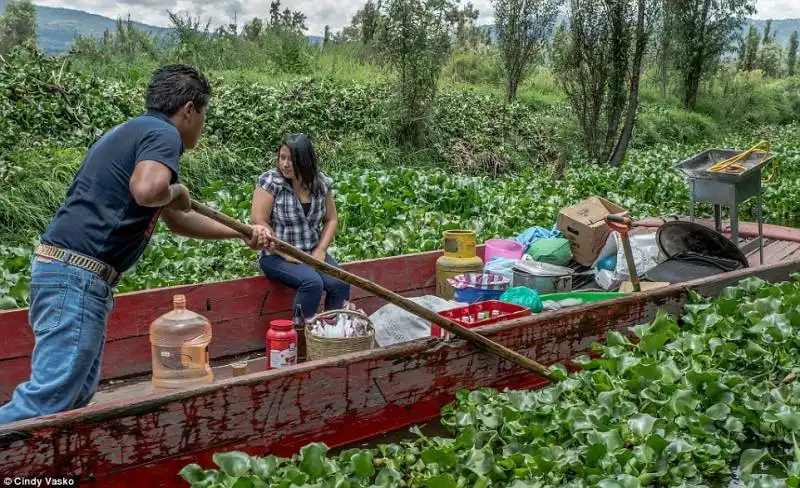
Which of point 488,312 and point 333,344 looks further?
point 488,312

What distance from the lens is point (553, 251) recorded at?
4.98 metres

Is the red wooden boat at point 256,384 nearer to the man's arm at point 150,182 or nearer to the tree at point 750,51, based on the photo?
the man's arm at point 150,182

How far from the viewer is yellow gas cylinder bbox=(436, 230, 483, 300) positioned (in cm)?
476

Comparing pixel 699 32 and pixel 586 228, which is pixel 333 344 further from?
pixel 699 32

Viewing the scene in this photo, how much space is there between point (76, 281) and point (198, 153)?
6414mm

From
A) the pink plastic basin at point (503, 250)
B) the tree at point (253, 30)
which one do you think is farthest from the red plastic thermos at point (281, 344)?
the tree at point (253, 30)

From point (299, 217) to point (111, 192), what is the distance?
172 cm

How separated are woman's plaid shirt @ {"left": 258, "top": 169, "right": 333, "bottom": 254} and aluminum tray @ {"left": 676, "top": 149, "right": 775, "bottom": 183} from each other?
2752mm

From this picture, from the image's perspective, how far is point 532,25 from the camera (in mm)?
17969

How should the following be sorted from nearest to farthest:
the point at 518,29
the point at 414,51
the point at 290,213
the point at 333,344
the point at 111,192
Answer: the point at 111,192 → the point at 333,344 → the point at 290,213 → the point at 414,51 → the point at 518,29

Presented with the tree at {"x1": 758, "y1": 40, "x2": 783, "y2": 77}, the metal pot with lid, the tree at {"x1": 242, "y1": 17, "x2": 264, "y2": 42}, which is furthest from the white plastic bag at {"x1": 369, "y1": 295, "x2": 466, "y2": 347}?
the tree at {"x1": 758, "y1": 40, "x2": 783, "y2": 77}

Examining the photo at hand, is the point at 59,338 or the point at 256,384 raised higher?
the point at 59,338

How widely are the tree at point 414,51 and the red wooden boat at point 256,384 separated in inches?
Answer: 272

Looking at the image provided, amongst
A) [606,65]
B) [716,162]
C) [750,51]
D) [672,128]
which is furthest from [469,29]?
[716,162]
